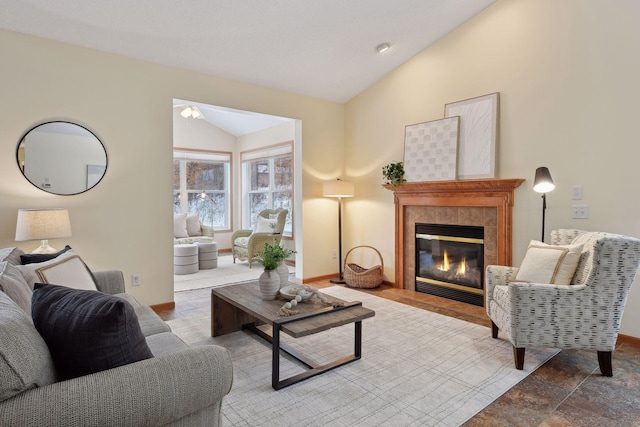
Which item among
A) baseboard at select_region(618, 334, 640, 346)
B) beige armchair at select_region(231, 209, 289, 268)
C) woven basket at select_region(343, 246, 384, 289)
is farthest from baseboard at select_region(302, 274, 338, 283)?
baseboard at select_region(618, 334, 640, 346)

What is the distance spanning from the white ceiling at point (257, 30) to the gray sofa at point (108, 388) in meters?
2.69

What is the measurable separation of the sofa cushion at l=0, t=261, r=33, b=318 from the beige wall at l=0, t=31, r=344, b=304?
169 centimetres

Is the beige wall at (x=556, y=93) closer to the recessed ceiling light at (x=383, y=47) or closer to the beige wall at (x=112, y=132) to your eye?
the recessed ceiling light at (x=383, y=47)

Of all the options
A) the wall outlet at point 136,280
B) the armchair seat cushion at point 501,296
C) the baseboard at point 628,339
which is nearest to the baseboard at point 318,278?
the wall outlet at point 136,280

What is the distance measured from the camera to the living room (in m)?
3.08

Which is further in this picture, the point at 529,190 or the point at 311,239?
the point at 311,239

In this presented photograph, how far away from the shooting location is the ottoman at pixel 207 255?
6141 millimetres

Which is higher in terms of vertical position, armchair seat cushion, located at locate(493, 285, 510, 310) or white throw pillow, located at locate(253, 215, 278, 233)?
white throw pillow, located at locate(253, 215, 278, 233)

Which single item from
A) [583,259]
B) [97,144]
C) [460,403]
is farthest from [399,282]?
[97,144]

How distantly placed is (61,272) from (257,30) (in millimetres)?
2681

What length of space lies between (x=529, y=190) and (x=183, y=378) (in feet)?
11.8

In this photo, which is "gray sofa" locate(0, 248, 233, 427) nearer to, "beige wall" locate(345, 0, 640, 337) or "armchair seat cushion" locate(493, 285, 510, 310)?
"armchair seat cushion" locate(493, 285, 510, 310)

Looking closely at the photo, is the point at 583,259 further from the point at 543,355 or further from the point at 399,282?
the point at 399,282

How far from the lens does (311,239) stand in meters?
5.26
